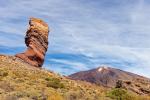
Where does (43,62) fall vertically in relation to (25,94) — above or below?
above

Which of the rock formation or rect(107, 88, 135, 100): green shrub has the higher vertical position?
the rock formation

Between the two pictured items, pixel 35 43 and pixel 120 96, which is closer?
pixel 120 96

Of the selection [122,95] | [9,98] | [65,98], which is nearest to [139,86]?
[122,95]

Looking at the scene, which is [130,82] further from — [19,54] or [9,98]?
[9,98]

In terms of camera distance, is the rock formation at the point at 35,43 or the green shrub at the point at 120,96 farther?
the rock formation at the point at 35,43

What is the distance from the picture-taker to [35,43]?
7419 cm

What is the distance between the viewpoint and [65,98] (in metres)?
28.8

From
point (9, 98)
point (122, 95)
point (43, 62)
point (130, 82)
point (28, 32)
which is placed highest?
point (28, 32)

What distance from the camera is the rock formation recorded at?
7356 cm

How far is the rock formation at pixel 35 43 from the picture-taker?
73.6 m

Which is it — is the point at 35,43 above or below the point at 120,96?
above

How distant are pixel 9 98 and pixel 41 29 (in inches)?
1970

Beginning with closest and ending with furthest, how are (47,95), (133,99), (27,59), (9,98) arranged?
(9,98) < (47,95) < (133,99) < (27,59)

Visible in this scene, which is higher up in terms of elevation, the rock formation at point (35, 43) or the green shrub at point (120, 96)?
the rock formation at point (35, 43)
